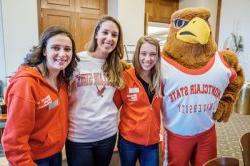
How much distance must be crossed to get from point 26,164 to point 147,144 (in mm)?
694

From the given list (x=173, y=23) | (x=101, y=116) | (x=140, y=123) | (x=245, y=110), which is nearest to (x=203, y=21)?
(x=173, y=23)

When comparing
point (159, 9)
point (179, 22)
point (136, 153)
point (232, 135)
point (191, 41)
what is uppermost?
point (159, 9)

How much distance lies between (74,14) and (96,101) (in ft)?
9.93

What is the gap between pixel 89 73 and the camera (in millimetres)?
1406

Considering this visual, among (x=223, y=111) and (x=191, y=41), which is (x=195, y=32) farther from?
(x=223, y=111)

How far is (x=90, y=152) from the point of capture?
1400mm

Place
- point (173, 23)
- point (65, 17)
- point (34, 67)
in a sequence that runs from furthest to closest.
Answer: point (65, 17) → point (173, 23) → point (34, 67)

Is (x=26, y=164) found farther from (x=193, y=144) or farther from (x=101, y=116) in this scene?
(x=193, y=144)

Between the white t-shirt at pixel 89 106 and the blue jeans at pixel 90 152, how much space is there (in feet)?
0.11

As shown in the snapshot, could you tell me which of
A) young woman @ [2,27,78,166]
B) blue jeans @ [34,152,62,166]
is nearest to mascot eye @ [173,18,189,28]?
young woman @ [2,27,78,166]

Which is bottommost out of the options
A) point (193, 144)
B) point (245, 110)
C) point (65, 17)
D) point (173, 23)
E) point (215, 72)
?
point (245, 110)

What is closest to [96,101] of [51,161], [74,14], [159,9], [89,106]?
[89,106]

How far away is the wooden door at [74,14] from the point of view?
12.5ft

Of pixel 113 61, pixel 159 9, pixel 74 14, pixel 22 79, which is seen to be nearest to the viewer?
pixel 22 79
